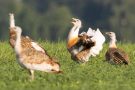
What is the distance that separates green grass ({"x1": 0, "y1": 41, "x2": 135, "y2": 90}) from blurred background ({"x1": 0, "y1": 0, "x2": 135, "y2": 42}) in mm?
62210

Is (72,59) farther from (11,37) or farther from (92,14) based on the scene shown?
(92,14)

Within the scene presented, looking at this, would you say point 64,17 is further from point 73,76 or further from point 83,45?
point 73,76

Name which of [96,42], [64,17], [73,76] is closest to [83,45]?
[96,42]

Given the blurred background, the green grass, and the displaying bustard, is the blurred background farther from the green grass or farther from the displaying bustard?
the green grass

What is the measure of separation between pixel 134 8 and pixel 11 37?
8478 centimetres

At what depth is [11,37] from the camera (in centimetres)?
2038

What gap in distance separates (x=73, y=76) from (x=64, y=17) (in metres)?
80.8

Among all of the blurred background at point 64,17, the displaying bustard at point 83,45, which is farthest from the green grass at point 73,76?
the blurred background at point 64,17

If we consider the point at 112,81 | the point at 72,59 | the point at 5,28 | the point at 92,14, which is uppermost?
the point at 92,14

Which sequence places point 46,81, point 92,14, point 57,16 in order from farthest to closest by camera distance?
point 92,14 < point 57,16 < point 46,81

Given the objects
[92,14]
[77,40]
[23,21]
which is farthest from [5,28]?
[77,40]

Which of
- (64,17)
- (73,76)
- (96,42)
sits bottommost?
(73,76)

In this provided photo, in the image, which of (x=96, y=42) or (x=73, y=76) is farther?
(x=96, y=42)

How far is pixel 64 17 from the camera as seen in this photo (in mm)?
97875
